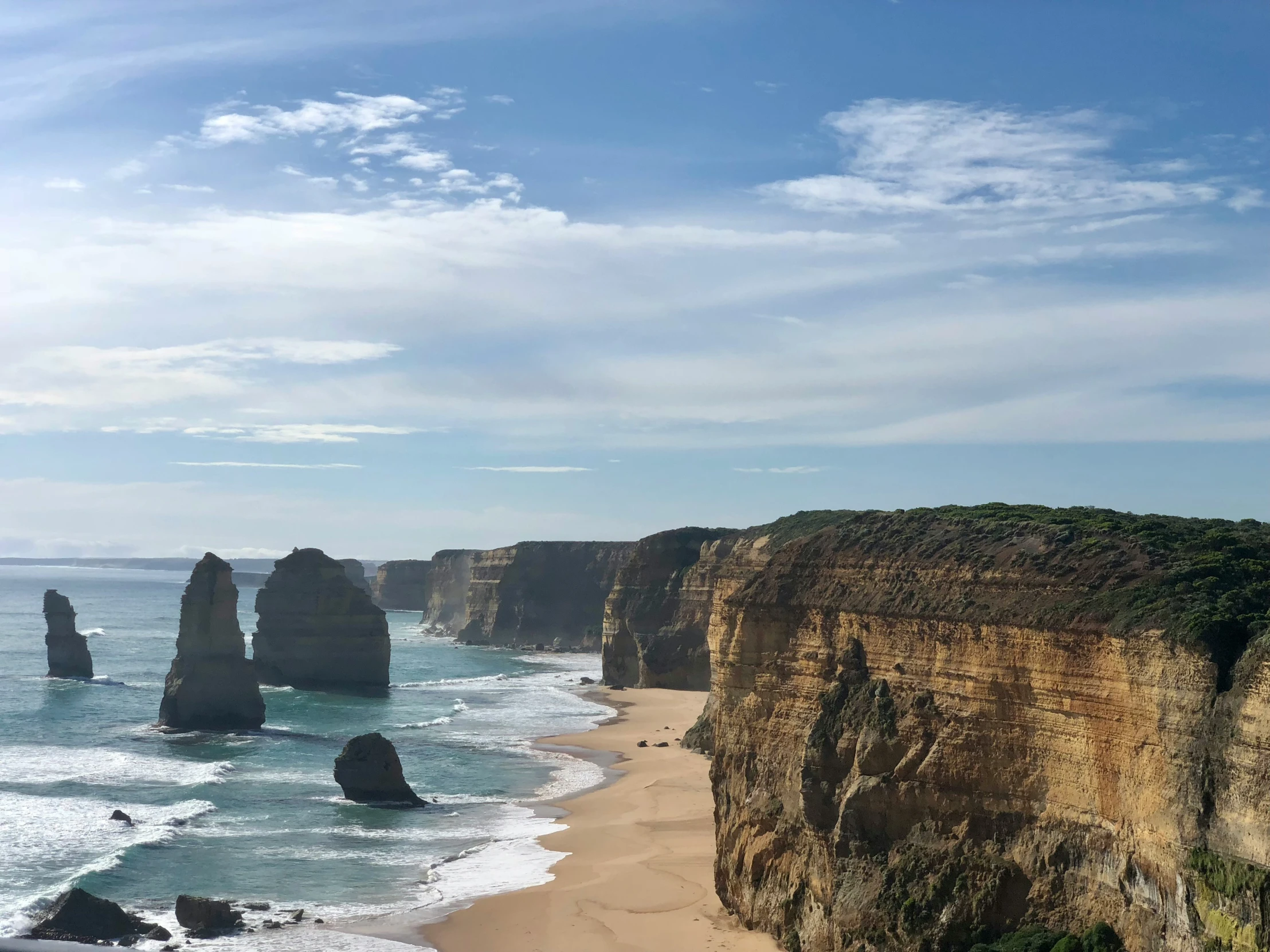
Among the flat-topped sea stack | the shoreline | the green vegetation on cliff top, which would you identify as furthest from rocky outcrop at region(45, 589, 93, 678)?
the green vegetation on cliff top

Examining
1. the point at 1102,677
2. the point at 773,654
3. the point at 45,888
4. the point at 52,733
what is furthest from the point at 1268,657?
the point at 52,733

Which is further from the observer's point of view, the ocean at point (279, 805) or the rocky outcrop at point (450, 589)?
the rocky outcrop at point (450, 589)

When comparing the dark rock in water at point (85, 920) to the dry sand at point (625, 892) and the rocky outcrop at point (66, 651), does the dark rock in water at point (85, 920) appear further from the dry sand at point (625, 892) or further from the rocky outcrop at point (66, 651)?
the rocky outcrop at point (66, 651)

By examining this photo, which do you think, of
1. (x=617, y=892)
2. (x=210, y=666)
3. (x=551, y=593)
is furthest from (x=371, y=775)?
(x=551, y=593)

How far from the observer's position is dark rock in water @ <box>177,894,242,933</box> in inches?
1310

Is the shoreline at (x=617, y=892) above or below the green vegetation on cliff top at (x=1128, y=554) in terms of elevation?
below

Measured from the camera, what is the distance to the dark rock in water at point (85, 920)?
105ft

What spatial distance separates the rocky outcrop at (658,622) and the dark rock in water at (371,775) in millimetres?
41861

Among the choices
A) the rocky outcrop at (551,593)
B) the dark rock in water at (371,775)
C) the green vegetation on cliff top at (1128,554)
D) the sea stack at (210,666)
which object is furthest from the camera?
the rocky outcrop at (551,593)

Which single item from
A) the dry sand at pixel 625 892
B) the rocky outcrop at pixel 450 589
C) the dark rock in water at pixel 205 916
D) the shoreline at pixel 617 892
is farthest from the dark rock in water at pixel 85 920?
the rocky outcrop at pixel 450 589

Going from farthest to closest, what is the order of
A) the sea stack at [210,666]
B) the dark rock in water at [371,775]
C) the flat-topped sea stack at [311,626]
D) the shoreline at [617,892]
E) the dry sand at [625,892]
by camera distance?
the flat-topped sea stack at [311,626] → the sea stack at [210,666] → the dark rock in water at [371,775] → the shoreline at [617,892] → the dry sand at [625,892]

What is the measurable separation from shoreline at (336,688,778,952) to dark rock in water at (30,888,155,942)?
6186 mm

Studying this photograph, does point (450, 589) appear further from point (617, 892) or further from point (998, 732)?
point (998, 732)

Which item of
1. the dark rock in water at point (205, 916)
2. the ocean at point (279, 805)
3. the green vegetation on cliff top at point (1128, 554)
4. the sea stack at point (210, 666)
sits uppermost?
the green vegetation on cliff top at point (1128, 554)
